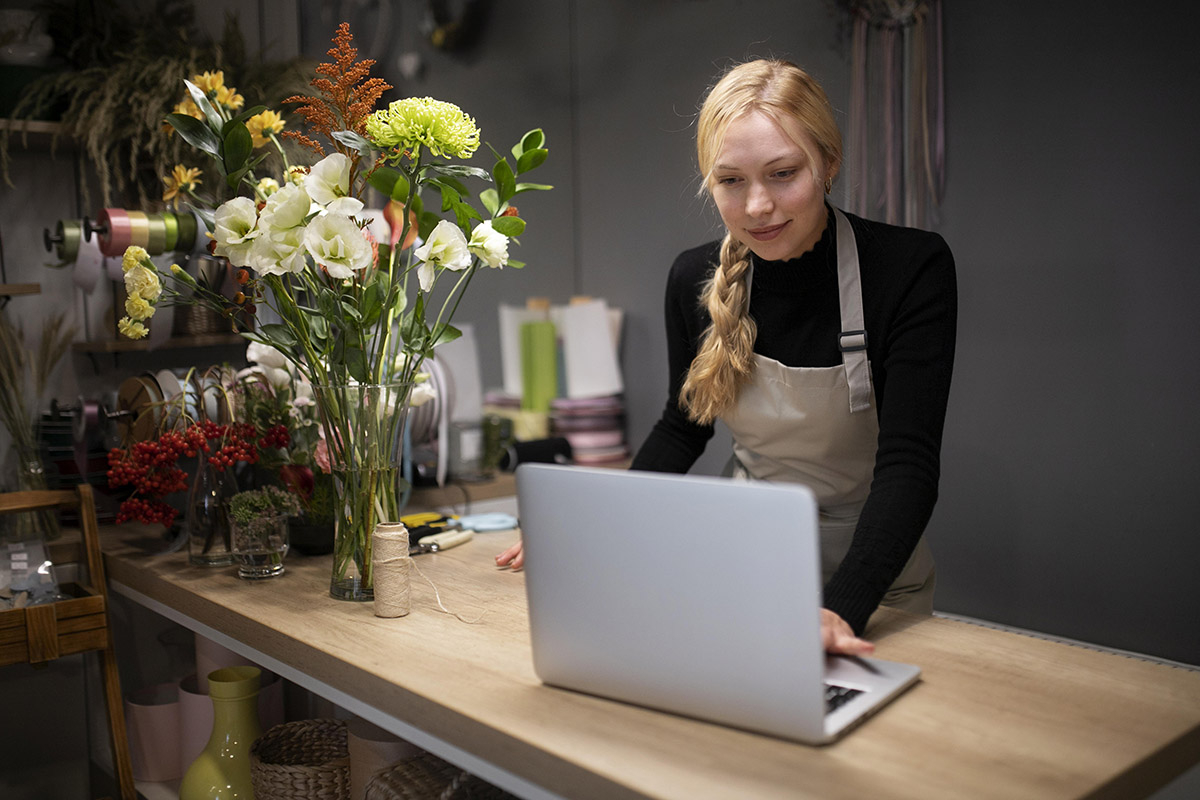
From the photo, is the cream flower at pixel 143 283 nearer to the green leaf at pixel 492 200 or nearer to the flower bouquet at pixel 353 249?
the flower bouquet at pixel 353 249

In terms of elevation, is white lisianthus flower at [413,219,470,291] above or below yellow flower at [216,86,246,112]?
below

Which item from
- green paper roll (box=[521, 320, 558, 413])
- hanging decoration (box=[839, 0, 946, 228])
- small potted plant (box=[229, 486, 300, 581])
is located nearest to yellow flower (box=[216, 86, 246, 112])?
small potted plant (box=[229, 486, 300, 581])

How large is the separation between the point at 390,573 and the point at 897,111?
6.39ft

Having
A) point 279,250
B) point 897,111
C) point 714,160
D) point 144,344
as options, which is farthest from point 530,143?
point 897,111

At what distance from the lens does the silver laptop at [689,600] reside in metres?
0.88

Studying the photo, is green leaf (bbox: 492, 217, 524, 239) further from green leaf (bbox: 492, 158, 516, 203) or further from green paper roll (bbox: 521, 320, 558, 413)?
green paper roll (bbox: 521, 320, 558, 413)

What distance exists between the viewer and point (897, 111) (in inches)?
106

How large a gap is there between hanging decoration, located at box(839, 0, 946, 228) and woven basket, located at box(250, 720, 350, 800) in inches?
73.9

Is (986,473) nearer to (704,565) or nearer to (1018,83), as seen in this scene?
(1018,83)

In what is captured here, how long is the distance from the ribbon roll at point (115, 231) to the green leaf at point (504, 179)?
3.07ft

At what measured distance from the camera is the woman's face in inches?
55.5

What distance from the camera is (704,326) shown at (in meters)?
1.73

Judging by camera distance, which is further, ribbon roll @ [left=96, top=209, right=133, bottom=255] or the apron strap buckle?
ribbon roll @ [left=96, top=209, right=133, bottom=255]

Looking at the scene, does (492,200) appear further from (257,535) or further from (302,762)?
(302,762)
